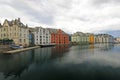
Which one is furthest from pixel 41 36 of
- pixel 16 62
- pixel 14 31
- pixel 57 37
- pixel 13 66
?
pixel 13 66

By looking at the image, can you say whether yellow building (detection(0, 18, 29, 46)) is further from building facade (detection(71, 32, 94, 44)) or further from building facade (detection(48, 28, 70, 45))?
building facade (detection(71, 32, 94, 44))

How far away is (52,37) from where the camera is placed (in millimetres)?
119250

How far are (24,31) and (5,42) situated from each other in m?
18.8

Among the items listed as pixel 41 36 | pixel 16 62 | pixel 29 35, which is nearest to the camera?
pixel 16 62

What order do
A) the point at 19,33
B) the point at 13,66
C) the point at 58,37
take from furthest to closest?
the point at 58,37, the point at 19,33, the point at 13,66

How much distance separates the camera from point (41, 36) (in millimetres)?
105438

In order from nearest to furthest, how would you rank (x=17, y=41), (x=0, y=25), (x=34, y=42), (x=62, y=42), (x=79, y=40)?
(x=17, y=41) < (x=0, y=25) < (x=34, y=42) < (x=62, y=42) < (x=79, y=40)

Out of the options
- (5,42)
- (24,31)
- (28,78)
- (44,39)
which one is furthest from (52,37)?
(28,78)

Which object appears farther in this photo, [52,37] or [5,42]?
[52,37]

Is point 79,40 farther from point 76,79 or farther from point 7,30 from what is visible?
point 76,79

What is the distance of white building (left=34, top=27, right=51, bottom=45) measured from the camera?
331 feet

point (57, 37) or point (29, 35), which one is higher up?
point (29, 35)

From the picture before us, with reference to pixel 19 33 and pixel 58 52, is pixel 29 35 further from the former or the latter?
pixel 58 52

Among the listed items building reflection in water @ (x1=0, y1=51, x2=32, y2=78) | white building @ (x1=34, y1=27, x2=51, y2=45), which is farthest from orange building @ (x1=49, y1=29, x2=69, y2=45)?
building reflection in water @ (x1=0, y1=51, x2=32, y2=78)
